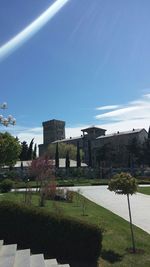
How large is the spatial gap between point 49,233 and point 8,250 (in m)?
1.05

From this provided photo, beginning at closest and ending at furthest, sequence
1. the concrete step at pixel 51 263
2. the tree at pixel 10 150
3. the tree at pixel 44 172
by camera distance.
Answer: the concrete step at pixel 51 263
the tree at pixel 44 172
the tree at pixel 10 150

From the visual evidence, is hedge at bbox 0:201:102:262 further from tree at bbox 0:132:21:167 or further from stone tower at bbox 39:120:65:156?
stone tower at bbox 39:120:65:156

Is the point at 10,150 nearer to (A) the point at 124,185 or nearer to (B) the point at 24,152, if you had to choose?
(B) the point at 24,152

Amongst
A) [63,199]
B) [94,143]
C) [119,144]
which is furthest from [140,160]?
[63,199]

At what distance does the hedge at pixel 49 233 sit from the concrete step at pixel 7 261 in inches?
55.5

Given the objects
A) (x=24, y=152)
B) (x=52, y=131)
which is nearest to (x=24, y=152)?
(x=24, y=152)

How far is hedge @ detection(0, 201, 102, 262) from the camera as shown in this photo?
815 cm

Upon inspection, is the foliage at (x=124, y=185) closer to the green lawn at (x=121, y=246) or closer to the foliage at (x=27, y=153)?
the green lawn at (x=121, y=246)

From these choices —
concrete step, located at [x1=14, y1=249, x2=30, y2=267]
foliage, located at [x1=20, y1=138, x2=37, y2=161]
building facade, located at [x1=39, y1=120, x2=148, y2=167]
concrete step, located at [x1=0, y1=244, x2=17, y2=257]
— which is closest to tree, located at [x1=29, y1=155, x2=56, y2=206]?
concrete step, located at [x1=0, y1=244, x2=17, y2=257]

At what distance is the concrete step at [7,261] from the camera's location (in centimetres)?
654

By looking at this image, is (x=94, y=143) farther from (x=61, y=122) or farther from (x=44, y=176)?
(x=44, y=176)

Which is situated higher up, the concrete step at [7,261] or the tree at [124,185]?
the tree at [124,185]

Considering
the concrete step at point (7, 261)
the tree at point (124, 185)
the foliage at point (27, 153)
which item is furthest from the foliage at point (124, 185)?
the foliage at point (27, 153)

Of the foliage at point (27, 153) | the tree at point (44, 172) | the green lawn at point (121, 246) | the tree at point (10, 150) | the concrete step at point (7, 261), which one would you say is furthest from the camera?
the foliage at point (27, 153)
